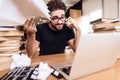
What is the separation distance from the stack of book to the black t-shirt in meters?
0.75

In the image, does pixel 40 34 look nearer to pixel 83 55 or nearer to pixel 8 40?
pixel 8 40

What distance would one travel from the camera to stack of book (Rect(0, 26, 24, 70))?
36.7 inches

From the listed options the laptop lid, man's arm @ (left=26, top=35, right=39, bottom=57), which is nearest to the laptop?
the laptop lid

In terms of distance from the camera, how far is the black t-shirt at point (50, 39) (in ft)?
5.83

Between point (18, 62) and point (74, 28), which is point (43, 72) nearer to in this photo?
point (18, 62)

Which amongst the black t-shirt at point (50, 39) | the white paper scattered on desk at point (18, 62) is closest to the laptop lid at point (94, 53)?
the white paper scattered on desk at point (18, 62)

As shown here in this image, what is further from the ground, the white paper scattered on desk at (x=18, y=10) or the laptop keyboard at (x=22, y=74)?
the white paper scattered on desk at (x=18, y=10)

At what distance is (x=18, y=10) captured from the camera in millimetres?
643

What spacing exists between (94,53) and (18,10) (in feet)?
1.16

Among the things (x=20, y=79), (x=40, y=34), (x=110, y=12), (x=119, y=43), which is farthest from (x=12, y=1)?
(x=110, y=12)

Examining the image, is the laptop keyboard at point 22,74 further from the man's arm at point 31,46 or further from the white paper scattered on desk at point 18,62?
the man's arm at point 31,46

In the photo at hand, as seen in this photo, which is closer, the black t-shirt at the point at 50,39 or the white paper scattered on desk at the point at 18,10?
the white paper scattered on desk at the point at 18,10

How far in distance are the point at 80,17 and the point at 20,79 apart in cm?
505

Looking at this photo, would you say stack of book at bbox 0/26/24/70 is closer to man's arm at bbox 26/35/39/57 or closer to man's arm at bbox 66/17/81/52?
man's arm at bbox 26/35/39/57
